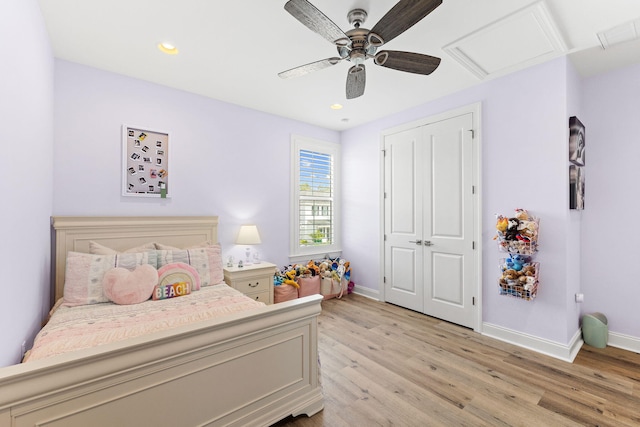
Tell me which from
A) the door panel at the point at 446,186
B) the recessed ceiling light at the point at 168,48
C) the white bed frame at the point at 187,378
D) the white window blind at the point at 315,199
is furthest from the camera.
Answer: the white window blind at the point at 315,199

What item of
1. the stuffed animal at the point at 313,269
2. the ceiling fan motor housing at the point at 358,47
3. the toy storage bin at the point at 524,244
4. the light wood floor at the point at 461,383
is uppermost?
the ceiling fan motor housing at the point at 358,47

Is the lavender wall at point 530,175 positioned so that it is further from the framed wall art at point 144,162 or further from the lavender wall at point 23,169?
the lavender wall at point 23,169

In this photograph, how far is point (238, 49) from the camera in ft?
8.07

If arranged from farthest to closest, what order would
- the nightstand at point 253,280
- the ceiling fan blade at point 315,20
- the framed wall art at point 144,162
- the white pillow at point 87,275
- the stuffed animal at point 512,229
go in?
the nightstand at point 253,280 → the framed wall art at point 144,162 → the stuffed animal at point 512,229 → the white pillow at point 87,275 → the ceiling fan blade at point 315,20

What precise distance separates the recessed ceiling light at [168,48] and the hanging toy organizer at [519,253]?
3.30 meters

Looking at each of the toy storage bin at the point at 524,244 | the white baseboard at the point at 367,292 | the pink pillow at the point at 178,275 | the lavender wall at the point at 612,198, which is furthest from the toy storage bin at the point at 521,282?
the pink pillow at the point at 178,275

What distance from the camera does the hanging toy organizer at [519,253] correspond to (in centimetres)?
257

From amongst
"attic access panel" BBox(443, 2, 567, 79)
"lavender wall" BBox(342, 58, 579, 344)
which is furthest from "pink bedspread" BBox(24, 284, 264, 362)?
"attic access panel" BBox(443, 2, 567, 79)

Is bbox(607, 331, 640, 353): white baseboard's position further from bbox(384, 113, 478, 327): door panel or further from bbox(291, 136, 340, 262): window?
bbox(291, 136, 340, 262): window

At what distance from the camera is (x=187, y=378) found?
1.42m

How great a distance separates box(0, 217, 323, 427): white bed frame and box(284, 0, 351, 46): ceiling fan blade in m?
1.67

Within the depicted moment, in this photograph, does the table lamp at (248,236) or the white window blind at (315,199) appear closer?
the table lamp at (248,236)

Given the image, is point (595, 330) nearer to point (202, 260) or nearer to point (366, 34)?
point (366, 34)

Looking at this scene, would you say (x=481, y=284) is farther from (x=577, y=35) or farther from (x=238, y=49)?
(x=238, y=49)
